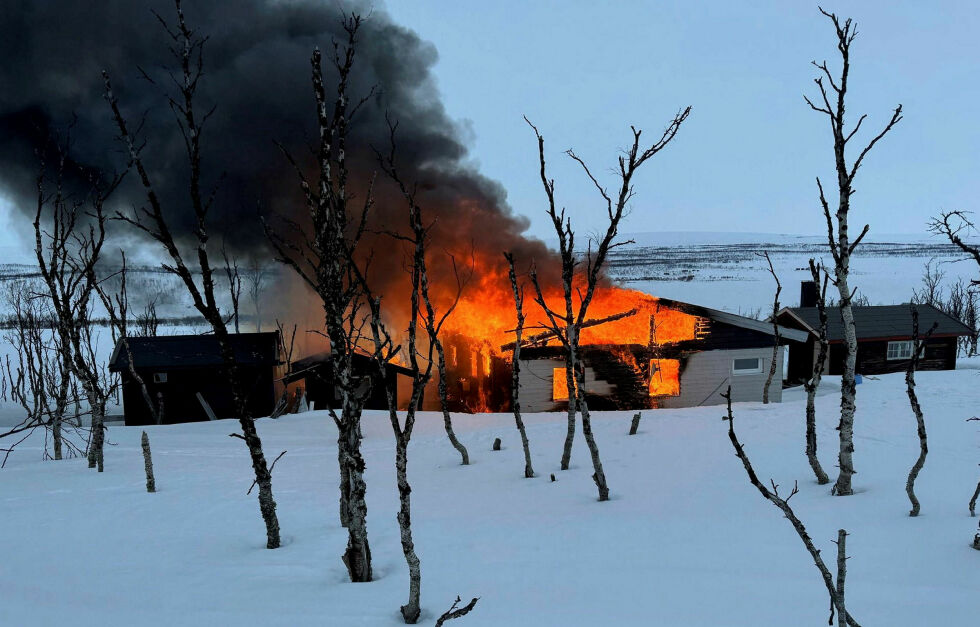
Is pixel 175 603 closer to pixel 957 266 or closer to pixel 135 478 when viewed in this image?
pixel 135 478

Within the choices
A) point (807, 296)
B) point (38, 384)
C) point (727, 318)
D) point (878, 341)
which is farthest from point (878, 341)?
point (38, 384)

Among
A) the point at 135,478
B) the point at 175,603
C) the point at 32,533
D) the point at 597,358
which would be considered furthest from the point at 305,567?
the point at 597,358

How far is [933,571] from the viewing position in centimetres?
699

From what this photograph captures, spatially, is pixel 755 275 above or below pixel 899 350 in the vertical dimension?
above

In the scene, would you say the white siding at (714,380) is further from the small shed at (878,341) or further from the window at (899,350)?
the window at (899,350)

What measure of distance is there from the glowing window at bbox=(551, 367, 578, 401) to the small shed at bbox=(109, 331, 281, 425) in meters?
11.1

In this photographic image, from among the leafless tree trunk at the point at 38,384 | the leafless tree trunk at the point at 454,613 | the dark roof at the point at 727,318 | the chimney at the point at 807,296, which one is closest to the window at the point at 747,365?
the dark roof at the point at 727,318

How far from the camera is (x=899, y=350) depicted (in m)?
31.2

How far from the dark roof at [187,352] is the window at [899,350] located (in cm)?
2948

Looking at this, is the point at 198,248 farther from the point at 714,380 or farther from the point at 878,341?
the point at 878,341

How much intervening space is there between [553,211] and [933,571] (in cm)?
796

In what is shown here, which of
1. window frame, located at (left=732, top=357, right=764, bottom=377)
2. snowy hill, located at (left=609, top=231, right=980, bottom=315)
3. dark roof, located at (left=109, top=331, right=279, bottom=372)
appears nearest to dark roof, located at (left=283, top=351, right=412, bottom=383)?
dark roof, located at (left=109, top=331, right=279, bottom=372)

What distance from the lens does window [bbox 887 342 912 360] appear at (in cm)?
3092

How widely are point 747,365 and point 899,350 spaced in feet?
41.7
